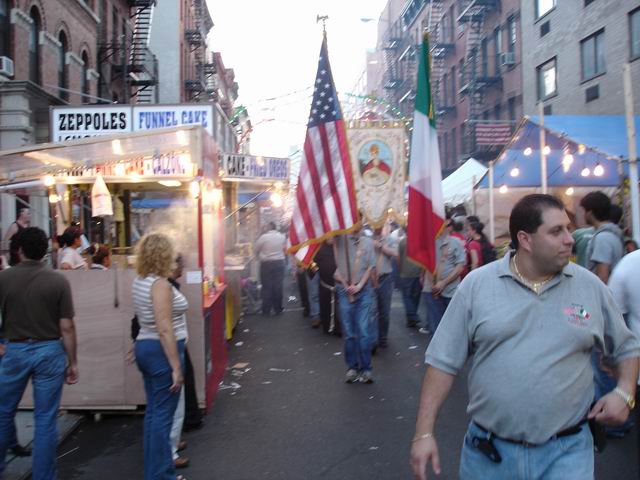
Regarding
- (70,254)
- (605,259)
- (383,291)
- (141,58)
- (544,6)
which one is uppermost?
(544,6)

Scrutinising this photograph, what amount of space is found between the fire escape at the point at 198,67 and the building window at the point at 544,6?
20.2 meters

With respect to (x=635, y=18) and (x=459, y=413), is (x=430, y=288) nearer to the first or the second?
(x=459, y=413)

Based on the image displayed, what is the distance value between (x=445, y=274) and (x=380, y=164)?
18.8 feet

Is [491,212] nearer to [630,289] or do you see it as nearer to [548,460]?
[630,289]

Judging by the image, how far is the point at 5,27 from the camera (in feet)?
52.6

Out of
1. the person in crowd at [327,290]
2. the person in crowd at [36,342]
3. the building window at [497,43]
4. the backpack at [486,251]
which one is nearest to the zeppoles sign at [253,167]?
the person in crowd at [327,290]

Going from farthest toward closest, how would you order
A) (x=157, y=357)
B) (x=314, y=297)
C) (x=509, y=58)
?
1. (x=509, y=58)
2. (x=314, y=297)
3. (x=157, y=357)

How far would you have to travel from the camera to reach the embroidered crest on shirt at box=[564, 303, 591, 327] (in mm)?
2592

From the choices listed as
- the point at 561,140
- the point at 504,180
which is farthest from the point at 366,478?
the point at 504,180

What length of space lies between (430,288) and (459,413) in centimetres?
203

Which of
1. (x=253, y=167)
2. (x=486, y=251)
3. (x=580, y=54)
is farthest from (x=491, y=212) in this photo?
(x=580, y=54)

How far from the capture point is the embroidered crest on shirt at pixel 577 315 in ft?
8.50

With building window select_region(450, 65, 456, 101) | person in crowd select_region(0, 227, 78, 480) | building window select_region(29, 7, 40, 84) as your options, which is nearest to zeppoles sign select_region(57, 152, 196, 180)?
person in crowd select_region(0, 227, 78, 480)

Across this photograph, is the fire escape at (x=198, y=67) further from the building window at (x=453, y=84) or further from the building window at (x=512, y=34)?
the building window at (x=512, y=34)
